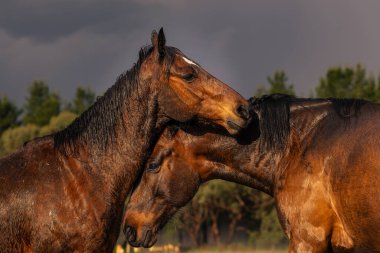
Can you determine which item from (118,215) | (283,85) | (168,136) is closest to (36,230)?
(118,215)

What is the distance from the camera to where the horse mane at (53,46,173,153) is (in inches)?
280

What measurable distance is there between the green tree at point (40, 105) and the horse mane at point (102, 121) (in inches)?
2299

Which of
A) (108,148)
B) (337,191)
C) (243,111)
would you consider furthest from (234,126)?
(108,148)

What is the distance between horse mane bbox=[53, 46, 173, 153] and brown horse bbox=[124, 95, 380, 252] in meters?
0.70

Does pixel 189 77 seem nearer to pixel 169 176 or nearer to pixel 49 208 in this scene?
pixel 169 176

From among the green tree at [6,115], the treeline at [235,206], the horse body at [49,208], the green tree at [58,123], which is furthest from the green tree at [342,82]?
the horse body at [49,208]

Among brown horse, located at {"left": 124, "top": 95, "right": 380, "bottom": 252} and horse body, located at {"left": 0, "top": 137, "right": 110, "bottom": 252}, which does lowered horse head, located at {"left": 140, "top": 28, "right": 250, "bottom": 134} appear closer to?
brown horse, located at {"left": 124, "top": 95, "right": 380, "bottom": 252}

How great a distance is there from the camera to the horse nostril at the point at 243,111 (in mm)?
6948

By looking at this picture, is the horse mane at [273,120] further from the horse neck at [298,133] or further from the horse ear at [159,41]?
the horse ear at [159,41]

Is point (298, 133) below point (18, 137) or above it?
below

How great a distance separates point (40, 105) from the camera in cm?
7231

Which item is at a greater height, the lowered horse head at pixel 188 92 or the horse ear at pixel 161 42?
the horse ear at pixel 161 42

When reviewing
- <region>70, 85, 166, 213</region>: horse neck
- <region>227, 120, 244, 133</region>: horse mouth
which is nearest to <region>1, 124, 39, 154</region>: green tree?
<region>70, 85, 166, 213</region>: horse neck

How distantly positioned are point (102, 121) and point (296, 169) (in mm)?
2052
